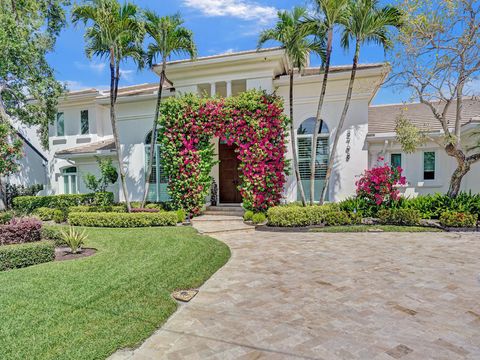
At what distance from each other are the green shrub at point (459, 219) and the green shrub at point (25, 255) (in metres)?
11.4

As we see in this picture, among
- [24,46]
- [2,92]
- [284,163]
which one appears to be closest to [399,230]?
[284,163]

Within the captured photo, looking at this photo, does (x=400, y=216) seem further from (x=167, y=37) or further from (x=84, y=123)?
(x=84, y=123)

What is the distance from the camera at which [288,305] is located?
13.7ft

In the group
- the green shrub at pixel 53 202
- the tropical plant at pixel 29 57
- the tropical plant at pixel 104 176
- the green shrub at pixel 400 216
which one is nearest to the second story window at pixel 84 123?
the tropical plant at pixel 29 57

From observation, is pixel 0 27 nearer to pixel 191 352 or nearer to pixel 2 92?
pixel 2 92

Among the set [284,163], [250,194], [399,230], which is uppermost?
[284,163]

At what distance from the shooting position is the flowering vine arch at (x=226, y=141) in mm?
11578

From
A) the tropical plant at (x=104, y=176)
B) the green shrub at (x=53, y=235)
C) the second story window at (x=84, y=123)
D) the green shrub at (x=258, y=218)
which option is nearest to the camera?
the green shrub at (x=53, y=235)

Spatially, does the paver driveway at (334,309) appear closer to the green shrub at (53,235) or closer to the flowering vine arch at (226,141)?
the green shrub at (53,235)

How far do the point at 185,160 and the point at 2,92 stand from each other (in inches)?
479

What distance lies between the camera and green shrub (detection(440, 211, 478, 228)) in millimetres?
9188

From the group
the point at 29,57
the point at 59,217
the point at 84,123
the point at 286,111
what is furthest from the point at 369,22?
the point at 84,123

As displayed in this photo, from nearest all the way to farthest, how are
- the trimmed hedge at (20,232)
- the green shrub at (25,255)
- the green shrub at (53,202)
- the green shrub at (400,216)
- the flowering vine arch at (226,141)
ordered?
1. the green shrub at (25,255)
2. the trimmed hedge at (20,232)
3. the green shrub at (400,216)
4. the flowering vine arch at (226,141)
5. the green shrub at (53,202)

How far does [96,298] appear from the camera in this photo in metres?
4.23
